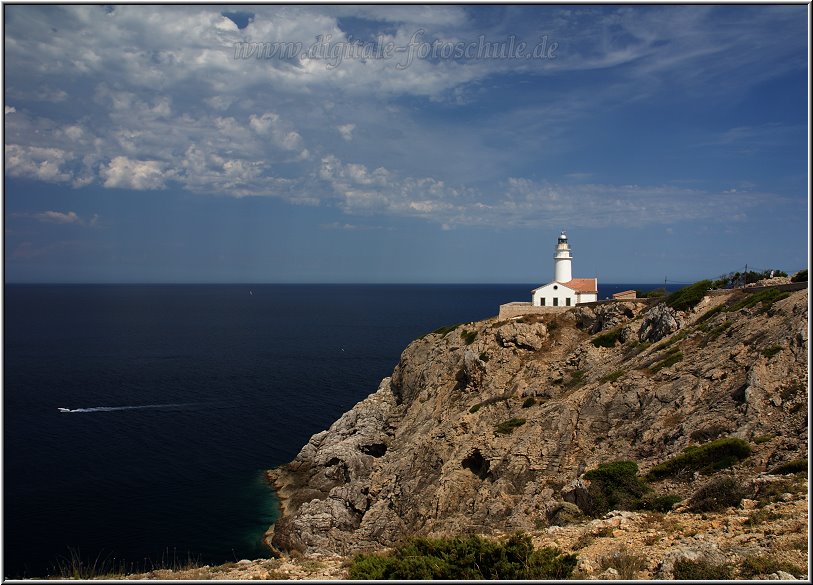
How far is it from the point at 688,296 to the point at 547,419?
1529 centimetres

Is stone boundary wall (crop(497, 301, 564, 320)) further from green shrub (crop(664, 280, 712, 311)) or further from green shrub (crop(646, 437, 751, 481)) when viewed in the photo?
green shrub (crop(646, 437, 751, 481))

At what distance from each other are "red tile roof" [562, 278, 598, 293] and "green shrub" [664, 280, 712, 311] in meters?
13.7

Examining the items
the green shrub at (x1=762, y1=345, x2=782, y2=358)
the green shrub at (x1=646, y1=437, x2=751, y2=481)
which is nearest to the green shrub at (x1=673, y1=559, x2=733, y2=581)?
the green shrub at (x1=646, y1=437, x2=751, y2=481)

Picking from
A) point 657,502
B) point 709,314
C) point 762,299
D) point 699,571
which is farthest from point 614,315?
point 699,571

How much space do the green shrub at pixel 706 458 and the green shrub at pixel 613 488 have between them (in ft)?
2.93

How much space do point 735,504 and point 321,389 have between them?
66856 mm

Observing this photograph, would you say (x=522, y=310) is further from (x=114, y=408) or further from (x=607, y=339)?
(x=114, y=408)

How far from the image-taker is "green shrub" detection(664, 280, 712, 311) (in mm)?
37719

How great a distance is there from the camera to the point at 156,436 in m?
58.2

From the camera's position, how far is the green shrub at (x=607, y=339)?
40438 mm

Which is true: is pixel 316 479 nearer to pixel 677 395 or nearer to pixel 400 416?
pixel 400 416

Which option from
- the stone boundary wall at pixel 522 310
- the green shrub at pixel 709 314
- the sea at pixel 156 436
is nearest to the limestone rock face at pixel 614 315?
the stone boundary wall at pixel 522 310

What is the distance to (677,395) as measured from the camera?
26.8 meters

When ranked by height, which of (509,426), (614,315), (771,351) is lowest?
(509,426)
